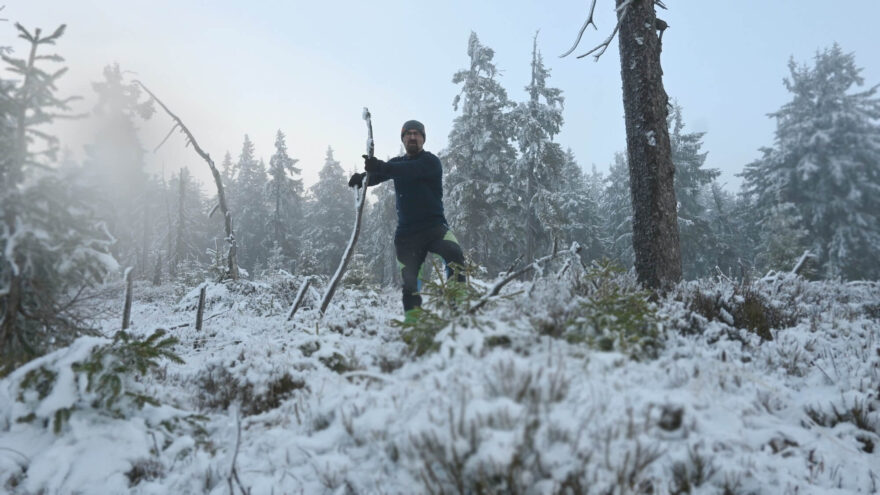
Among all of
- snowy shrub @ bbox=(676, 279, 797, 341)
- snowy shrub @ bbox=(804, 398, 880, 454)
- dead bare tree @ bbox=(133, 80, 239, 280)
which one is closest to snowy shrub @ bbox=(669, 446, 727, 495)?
snowy shrub @ bbox=(804, 398, 880, 454)

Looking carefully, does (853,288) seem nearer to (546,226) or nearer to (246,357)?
(246,357)

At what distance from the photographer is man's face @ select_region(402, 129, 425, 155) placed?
538 centimetres

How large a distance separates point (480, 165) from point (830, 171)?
19.3 metres

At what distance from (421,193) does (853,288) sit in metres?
5.66

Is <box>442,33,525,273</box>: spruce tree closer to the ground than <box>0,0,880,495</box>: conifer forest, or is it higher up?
higher up

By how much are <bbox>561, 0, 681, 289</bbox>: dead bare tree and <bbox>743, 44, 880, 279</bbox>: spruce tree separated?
944 inches

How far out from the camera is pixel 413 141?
5398 millimetres

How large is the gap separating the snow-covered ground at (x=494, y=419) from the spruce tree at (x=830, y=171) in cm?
2657

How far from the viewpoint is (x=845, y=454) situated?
1.96 meters

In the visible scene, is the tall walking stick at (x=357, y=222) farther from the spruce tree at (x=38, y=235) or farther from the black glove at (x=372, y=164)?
the spruce tree at (x=38, y=235)

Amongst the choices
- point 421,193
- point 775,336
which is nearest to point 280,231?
point 421,193

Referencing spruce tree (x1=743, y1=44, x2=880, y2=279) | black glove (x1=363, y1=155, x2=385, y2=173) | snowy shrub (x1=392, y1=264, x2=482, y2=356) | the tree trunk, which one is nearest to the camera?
snowy shrub (x1=392, y1=264, x2=482, y2=356)

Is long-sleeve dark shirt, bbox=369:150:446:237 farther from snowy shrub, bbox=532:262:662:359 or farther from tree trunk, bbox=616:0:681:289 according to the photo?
snowy shrub, bbox=532:262:662:359

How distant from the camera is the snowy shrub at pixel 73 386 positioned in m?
2.19
